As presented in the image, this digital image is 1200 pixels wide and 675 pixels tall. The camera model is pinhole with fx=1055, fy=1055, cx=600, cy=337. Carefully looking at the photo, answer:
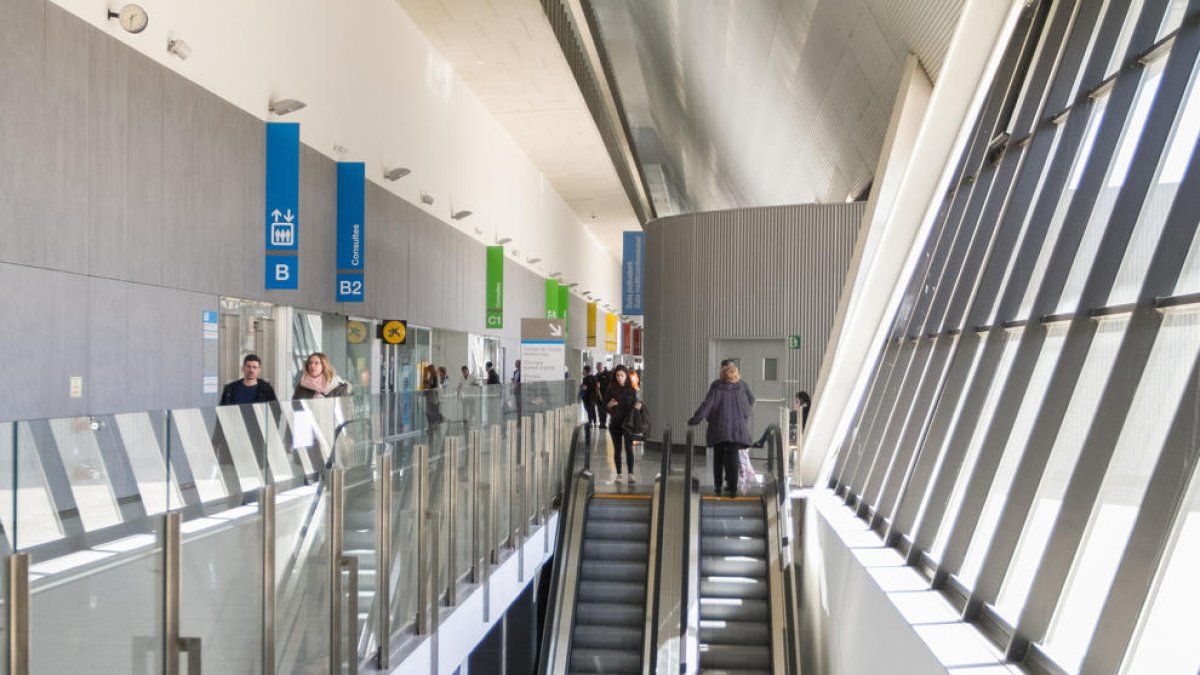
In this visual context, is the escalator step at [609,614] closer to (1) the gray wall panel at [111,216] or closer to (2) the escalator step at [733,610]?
(2) the escalator step at [733,610]

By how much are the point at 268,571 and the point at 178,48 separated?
9072 mm

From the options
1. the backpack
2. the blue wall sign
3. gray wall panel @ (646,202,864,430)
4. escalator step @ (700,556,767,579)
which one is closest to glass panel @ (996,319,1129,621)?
escalator step @ (700,556,767,579)

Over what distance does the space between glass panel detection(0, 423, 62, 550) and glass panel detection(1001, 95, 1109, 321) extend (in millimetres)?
4619

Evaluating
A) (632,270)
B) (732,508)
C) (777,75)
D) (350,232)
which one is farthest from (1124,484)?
(632,270)

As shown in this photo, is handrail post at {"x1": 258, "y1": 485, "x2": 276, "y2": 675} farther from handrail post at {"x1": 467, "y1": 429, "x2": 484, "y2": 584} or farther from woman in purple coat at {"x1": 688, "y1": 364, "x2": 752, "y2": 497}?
woman in purple coat at {"x1": 688, "y1": 364, "x2": 752, "y2": 497}

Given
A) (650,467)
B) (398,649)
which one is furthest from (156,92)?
(650,467)

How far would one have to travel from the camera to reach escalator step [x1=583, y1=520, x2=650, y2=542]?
45.2ft

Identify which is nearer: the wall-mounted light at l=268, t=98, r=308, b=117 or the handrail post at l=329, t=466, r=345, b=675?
the handrail post at l=329, t=466, r=345, b=675

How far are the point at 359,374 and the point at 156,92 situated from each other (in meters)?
8.36

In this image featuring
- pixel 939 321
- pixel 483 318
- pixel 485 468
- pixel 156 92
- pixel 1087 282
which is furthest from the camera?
pixel 483 318

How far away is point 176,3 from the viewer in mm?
11844

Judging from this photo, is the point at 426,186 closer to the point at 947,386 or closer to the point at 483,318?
the point at 483,318

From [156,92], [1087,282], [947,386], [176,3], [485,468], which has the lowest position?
[485,468]

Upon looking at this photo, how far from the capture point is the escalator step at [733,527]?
13398mm
